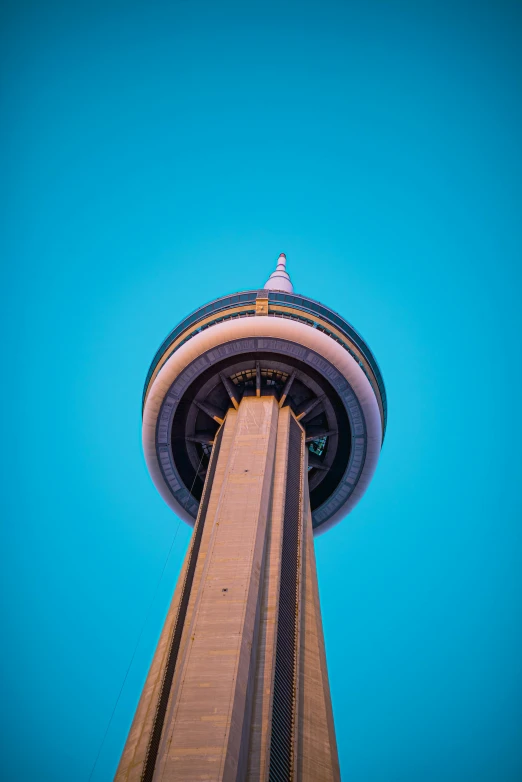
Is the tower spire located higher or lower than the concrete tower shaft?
higher

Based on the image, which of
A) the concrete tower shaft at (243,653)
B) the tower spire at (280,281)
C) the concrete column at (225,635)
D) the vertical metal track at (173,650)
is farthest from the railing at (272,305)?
the tower spire at (280,281)

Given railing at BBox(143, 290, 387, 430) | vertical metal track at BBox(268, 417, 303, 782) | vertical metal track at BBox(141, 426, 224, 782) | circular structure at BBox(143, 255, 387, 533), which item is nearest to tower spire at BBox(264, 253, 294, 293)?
railing at BBox(143, 290, 387, 430)

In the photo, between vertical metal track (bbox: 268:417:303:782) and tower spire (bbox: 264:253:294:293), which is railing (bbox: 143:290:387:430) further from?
tower spire (bbox: 264:253:294:293)

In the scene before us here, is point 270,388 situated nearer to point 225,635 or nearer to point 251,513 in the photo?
point 251,513

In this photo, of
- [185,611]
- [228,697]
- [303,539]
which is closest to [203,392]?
[303,539]

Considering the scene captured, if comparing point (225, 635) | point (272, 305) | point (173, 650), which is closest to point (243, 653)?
point (225, 635)
